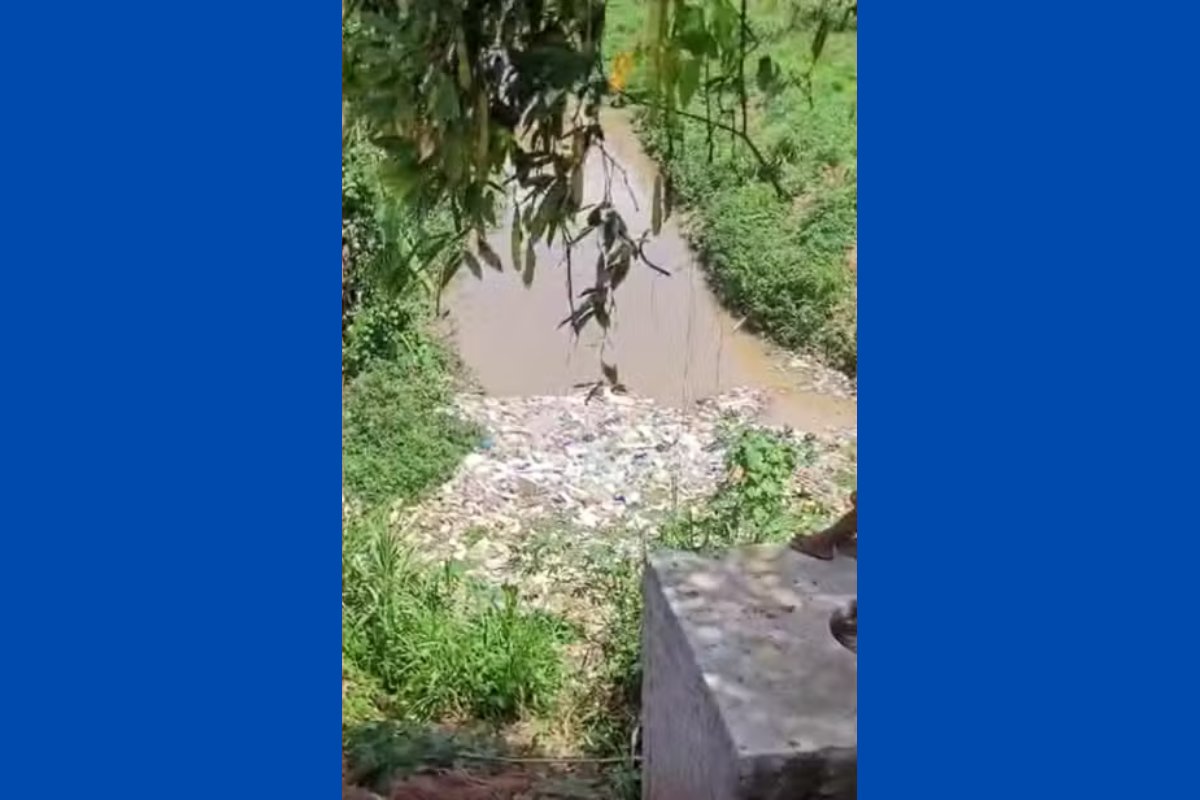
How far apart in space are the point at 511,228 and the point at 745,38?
334 mm

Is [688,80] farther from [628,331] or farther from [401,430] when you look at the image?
[401,430]

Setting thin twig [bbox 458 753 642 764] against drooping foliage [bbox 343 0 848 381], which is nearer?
drooping foliage [bbox 343 0 848 381]

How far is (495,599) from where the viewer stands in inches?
82.8

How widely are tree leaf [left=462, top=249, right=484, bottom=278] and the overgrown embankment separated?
23 centimetres

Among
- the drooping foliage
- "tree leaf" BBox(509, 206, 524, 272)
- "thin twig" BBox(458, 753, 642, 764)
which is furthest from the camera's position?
"thin twig" BBox(458, 753, 642, 764)

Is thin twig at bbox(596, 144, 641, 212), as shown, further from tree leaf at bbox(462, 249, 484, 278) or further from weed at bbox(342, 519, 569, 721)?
weed at bbox(342, 519, 569, 721)

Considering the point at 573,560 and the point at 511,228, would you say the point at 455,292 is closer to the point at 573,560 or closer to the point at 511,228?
the point at 511,228

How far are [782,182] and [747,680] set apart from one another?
617 mm

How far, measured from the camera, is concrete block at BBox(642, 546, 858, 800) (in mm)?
2059

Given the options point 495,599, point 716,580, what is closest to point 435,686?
point 495,599

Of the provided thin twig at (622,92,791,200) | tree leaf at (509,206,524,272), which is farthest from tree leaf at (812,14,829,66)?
tree leaf at (509,206,524,272)

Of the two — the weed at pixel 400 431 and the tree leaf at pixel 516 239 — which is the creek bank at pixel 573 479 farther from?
the tree leaf at pixel 516 239

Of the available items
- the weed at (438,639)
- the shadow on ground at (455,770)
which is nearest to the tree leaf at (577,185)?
the weed at (438,639)

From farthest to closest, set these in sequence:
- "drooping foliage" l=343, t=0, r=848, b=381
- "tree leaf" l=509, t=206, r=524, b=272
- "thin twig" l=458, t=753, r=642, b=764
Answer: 1. "thin twig" l=458, t=753, r=642, b=764
2. "tree leaf" l=509, t=206, r=524, b=272
3. "drooping foliage" l=343, t=0, r=848, b=381
